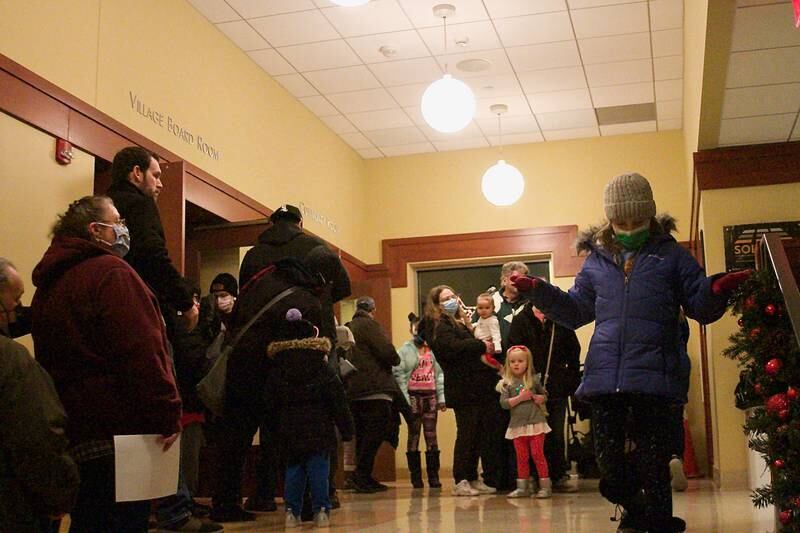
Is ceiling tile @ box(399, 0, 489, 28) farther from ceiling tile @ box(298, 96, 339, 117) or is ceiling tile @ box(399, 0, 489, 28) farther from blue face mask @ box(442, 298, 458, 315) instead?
blue face mask @ box(442, 298, 458, 315)

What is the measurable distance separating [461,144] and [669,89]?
2.49 metres

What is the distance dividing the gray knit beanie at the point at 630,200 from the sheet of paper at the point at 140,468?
1.88m

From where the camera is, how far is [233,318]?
450 cm

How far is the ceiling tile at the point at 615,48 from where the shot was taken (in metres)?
7.97

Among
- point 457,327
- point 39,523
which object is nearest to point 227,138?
point 457,327

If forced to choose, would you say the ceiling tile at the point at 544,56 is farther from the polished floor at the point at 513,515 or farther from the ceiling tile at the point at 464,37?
the polished floor at the point at 513,515

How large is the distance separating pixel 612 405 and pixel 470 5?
456cm

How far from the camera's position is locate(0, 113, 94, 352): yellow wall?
15.7 feet

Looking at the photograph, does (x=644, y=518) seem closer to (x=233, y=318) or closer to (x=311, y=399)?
Result: (x=311, y=399)

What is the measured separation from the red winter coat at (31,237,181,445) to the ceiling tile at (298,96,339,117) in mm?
6726

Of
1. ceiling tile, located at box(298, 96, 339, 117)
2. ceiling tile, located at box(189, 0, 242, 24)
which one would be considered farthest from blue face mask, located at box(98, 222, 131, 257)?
ceiling tile, located at box(298, 96, 339, 117)

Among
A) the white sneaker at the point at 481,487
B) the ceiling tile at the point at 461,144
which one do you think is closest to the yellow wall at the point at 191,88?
the ceiling tile at the point at 461,144

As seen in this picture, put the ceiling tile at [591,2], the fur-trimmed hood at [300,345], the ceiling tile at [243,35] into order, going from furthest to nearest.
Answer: the ceiling tile at [243,35]
the ceiling tile at [591,2]
the fur-trimmed hood at [300,345]

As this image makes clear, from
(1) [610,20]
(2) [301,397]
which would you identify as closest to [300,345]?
(2) [301,397]
